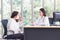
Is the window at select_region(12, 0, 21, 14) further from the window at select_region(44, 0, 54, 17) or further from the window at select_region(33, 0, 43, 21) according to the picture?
the window at select_region(44, 0, 54, 17)

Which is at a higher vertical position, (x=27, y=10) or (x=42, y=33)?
(x=27, y=10)

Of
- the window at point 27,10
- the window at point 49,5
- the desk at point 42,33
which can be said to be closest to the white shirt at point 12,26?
the window at point 27,10

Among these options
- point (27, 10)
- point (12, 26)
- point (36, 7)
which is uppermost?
point (36, 7)

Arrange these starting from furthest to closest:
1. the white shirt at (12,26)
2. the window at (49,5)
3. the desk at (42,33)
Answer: the window at (49,5) → the white shirt at (12,26) → the desk at (42,33)

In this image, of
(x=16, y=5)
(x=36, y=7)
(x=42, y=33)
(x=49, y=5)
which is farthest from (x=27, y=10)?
(x=42, y=33)

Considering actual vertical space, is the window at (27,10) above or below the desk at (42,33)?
above

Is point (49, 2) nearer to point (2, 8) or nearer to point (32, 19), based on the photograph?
point (32, 19)

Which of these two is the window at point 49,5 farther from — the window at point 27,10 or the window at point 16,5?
the window at point 16,5

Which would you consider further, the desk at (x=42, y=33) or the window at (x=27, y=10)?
the window at (x=27, y=10)

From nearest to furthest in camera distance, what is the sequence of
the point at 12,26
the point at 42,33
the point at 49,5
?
the point at 42,33 < the point at 12,26 < the point at 49,5

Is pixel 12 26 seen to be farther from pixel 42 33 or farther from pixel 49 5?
pixel 49 5

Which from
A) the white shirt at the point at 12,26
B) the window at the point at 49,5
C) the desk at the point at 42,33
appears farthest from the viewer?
the window at the point at 49,5

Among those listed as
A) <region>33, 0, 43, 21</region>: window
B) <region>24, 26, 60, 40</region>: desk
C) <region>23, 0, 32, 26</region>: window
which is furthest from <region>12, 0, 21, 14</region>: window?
<region>24, 26, 60, 40</region>: desk

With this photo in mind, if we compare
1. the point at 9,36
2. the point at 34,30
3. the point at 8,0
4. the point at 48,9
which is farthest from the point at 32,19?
the point at 34,30
